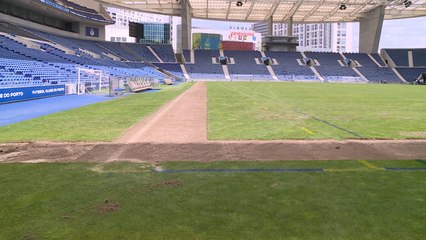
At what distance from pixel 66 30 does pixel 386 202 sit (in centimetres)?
6891

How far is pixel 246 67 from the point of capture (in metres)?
80.0

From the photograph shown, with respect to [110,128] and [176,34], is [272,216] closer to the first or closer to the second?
[110,128]

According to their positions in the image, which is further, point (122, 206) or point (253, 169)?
point (253, 169)

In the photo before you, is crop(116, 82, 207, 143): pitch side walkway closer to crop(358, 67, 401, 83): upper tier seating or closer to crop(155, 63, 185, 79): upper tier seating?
crop(155, 63, 185, 79): upper tier seating

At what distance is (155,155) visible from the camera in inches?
291

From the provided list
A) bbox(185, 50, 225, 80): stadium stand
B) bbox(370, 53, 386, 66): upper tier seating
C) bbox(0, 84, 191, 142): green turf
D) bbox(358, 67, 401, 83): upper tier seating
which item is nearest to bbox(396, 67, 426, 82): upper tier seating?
bbox(358, 67, 401, 83): upper tier seating

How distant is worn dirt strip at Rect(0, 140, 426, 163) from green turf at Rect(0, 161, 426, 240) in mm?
964

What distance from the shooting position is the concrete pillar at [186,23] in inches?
2692

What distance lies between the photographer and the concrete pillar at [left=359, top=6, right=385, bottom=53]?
74.3 m

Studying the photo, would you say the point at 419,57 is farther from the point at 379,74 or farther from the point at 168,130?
the point at 168,130

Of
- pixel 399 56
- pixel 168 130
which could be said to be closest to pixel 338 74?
pixel 399 56

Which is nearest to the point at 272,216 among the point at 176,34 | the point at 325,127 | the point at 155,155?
the point at 155,155

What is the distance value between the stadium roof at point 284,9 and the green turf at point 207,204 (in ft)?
206

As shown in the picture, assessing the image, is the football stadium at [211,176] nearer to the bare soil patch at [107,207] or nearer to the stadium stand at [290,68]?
the bare soil patch at [107,207]
